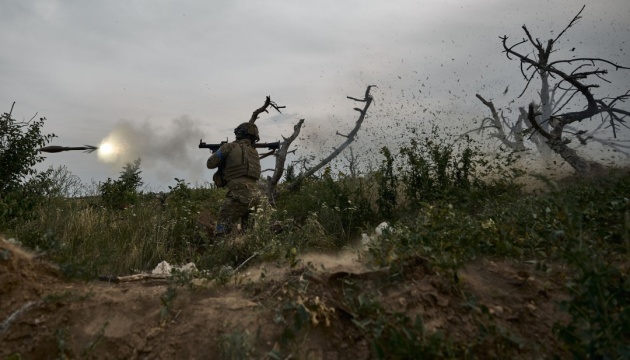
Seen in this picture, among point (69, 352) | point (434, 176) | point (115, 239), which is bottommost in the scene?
point (69, 352)

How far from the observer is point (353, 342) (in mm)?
2646

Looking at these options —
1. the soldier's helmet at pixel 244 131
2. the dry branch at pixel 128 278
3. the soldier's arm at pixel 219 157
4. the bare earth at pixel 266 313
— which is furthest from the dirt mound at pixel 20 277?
the soldier's helmet at pixel 244 131

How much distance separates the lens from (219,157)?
29.3 feet

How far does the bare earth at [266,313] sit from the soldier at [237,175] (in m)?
5.00

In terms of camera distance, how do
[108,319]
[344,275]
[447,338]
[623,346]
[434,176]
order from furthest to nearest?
1. [434,176]
2. [344,275]
3. [108,319]
4. [447,338]
5. [623,346]

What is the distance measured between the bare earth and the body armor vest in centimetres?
560

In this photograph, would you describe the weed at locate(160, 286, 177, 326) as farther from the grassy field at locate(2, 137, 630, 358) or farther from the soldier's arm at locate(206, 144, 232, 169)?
the soldier's arm at locate(206, 144, 232, 169)

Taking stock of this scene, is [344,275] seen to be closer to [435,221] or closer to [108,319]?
[435,221]

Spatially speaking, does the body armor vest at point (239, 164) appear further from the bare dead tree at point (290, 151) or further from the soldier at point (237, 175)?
the bare dead tree at point (290, 151)

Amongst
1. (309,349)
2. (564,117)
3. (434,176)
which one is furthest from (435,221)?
(564,117)

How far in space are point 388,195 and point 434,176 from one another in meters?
0.95

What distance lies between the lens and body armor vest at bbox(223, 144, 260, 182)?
8.91 meters

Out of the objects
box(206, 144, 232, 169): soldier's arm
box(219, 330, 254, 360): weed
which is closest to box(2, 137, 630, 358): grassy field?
box(219, 330, 254, 360): weed

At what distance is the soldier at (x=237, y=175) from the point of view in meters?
8.62
